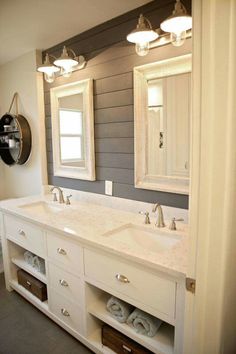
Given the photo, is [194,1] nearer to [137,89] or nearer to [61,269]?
[137,89]

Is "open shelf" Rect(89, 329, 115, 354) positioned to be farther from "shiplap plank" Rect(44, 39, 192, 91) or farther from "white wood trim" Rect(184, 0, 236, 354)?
"shiplap plank" Rect(44, 39, 192, 91)

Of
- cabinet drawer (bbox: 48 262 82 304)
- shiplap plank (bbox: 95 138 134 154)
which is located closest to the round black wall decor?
shiplap plank (bbox: 95 138 134 154)

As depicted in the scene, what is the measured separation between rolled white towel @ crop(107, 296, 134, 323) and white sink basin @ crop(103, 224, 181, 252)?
345 mm

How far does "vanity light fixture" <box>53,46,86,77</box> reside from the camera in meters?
2.01

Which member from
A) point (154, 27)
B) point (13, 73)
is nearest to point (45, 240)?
point (154, 27)

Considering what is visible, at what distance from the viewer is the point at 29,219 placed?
1.86 metres

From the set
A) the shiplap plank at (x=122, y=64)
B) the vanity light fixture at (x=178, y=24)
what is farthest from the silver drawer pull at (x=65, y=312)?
the vanity light fixture at (x=178, y=24)

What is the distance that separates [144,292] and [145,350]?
41 centimetres

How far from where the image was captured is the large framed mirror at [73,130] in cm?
208

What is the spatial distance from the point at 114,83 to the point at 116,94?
0.09m

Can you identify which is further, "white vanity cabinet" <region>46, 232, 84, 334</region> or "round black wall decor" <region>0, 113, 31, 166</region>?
"round black wall decor" <region>0, 113, 31, 166</region>

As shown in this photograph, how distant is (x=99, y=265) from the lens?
140cm

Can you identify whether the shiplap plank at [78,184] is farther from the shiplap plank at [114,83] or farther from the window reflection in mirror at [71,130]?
the shiplap plank at [114,83]

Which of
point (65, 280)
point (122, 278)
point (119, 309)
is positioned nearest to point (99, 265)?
point (122, 278)
